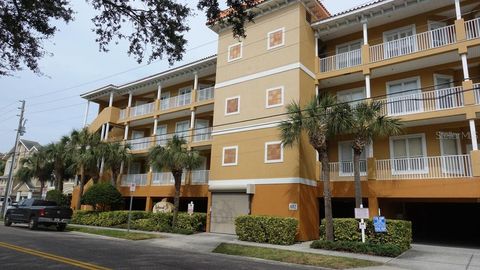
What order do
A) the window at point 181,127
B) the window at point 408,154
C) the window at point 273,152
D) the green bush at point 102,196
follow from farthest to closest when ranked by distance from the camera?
1. the window at point 181,127
2. the green bush at point 102,196
3. the window at point 273,152
4. the window at point 408,154

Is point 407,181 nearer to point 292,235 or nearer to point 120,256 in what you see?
point 292,235

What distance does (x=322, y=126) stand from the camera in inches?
714

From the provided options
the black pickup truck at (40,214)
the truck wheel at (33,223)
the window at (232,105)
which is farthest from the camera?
the window at (232,105)

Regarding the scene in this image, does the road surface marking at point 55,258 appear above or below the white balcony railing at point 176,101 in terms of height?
below

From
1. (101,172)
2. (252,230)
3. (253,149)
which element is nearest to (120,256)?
(252,230)

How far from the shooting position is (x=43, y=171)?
38.9m

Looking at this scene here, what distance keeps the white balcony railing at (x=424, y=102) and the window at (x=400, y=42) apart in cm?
236

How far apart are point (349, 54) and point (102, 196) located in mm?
19220

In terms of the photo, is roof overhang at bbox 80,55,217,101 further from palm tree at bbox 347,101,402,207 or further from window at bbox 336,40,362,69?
palm tree at bbox 347,101,402,207

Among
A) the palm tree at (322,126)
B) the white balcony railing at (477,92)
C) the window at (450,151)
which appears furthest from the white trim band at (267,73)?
the white balcony railing at (477,92)

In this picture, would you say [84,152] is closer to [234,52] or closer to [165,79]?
[165,79]

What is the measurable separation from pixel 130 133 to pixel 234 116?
1579 cm

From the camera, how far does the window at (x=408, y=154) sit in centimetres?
1975

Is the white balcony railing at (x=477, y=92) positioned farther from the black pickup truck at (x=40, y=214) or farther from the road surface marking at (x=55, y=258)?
the black pickup truck at (x=40, y=214)
